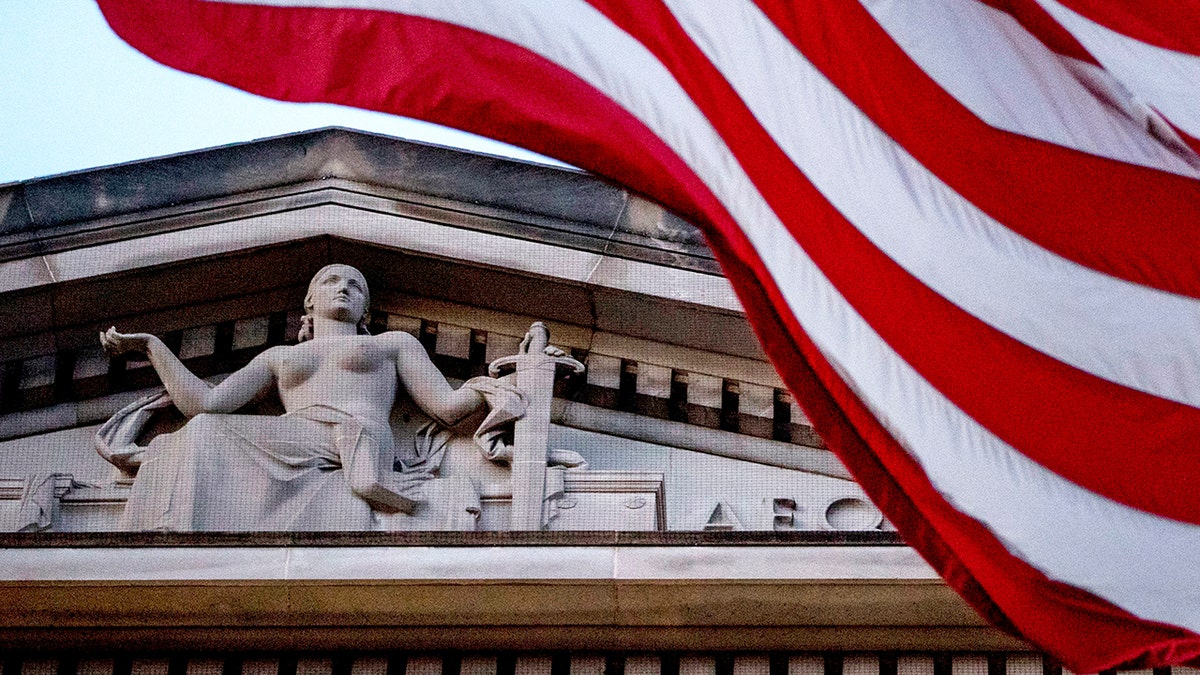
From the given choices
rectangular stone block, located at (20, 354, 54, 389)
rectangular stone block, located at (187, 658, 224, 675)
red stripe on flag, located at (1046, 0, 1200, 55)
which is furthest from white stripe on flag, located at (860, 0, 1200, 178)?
rectangular stone block, located at (20, 354, 54, 389)

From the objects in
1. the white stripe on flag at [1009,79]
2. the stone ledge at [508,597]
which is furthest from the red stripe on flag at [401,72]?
the stone ledge at [508,597]

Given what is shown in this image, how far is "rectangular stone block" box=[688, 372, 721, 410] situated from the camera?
16.4 meters

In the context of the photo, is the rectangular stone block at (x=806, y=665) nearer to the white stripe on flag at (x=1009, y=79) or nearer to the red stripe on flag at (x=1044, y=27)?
the white stripe on flag at (x=1009, y=79)

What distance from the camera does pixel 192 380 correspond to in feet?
52.4

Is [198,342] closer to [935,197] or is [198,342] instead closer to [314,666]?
[314,666]

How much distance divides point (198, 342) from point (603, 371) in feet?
8.64

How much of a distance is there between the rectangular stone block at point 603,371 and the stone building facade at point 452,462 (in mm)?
18

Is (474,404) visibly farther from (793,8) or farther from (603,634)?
(793,8)

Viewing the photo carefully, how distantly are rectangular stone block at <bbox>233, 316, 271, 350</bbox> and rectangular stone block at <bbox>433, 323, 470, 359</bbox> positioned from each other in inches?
44.4

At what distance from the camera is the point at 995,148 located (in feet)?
40.1

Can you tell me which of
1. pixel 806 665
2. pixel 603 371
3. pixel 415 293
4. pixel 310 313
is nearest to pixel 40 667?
pixel 310 313

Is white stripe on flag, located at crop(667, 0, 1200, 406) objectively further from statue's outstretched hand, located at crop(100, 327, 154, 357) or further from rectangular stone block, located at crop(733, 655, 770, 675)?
statue's outstretched hand, located at crop(100, 327, 154, 357)

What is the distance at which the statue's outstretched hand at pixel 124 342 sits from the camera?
52.5 ft

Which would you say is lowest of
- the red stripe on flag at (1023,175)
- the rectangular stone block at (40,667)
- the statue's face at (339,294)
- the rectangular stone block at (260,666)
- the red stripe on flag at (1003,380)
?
the rectangular stone block at (40,667)
